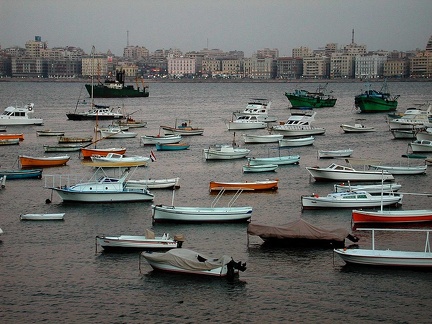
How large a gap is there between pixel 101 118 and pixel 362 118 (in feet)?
99.3

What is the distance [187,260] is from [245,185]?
14316mm

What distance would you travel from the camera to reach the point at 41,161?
4891 cm

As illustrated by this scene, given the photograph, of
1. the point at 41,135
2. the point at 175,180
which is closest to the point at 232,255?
the point at 175,180

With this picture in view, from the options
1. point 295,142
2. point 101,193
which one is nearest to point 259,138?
point 295,142

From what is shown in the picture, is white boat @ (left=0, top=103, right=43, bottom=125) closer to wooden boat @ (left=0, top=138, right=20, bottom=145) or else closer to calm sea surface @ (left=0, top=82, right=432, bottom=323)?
wooden boat @ (left=0, top=138, right=20, bottom=145)

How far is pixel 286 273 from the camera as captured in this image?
2661cm

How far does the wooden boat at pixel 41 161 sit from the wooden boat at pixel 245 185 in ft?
42.7

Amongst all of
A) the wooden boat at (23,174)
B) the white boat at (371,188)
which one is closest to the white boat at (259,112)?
the wooden boat at (23,174)

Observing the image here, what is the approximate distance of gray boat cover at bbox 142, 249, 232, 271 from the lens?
25.9 metres

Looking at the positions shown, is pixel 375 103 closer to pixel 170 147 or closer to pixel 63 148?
pixel 170 147

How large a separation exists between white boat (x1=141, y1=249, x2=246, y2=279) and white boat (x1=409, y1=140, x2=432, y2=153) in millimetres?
30858

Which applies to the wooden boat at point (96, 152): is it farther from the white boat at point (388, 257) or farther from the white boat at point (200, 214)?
the white boat at point (388, 257)

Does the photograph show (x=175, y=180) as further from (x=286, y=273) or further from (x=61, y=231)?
(x=286, y=273)

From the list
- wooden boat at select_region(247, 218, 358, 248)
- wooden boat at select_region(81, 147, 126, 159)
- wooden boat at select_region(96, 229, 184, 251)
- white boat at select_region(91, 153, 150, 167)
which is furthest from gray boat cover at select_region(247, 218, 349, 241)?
wooden boat at select_region(81, 147, 126, 159)
